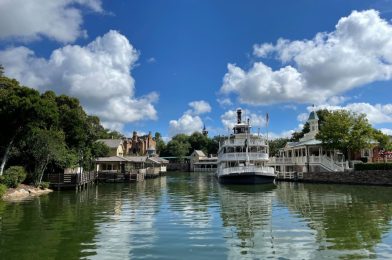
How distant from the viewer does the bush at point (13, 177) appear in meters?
32.6

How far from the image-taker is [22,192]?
33.2 metres

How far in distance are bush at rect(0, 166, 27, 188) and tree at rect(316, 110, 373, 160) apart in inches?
1435

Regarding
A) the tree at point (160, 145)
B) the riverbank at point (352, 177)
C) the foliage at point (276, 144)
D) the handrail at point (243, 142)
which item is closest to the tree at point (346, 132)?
the riverbank at point (352, 177)

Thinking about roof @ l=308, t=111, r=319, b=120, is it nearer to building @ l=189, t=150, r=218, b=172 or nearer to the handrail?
the handrail

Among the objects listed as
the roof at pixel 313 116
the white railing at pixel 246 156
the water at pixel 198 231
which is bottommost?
the water at pixel 198 231

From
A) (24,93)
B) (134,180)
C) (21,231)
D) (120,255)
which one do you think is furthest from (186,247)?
(134,180)

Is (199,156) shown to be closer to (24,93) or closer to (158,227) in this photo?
(24,93)

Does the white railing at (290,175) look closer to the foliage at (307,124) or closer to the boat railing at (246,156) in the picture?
the boat railing at (246,156)

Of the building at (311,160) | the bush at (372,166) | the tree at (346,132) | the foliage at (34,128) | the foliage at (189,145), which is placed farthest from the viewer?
the foliage at (189,145)

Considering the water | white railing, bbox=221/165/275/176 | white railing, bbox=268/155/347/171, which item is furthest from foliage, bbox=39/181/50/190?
white railing, bbox=268/155/347/171

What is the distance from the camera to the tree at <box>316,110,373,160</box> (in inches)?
1909

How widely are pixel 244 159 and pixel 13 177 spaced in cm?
2846

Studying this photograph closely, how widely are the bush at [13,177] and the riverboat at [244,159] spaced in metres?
23.5

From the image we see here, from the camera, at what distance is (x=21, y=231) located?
17.2 metres
